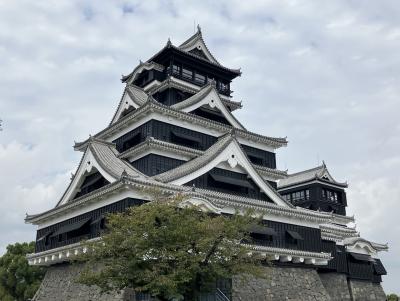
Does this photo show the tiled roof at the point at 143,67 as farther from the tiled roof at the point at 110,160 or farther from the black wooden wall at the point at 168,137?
the tiled roof at the point at 110,160

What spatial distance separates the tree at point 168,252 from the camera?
1491 centimetres

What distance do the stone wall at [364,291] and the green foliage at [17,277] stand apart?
23128mm

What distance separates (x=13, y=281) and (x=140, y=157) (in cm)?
1840

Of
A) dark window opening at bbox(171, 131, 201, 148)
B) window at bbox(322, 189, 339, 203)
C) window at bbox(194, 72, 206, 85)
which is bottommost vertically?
dark window opening at bbox(171, 131, 201, 148)

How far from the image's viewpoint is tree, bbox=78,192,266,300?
14.9 m

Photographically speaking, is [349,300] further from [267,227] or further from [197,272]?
[197,272]

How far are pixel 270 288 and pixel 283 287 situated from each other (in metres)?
1.10

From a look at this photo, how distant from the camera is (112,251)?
15695mm

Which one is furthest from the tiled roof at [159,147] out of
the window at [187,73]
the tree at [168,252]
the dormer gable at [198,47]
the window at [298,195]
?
the window at [298,195]

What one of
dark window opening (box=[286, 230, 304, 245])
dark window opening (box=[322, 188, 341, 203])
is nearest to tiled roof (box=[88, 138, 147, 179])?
dark window opening (box=[286, 230, 304, 245])

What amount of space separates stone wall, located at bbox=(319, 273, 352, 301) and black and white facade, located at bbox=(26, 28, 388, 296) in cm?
38

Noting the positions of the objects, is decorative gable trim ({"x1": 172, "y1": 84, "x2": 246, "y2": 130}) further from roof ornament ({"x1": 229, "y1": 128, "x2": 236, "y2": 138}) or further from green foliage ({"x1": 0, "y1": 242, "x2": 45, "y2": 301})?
green foliage ({"x1": 0, "y1": 242, "x2": 45, "y2": 301})

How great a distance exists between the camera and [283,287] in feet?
80.3

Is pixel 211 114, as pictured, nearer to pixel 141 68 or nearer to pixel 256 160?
pixel 256 160
